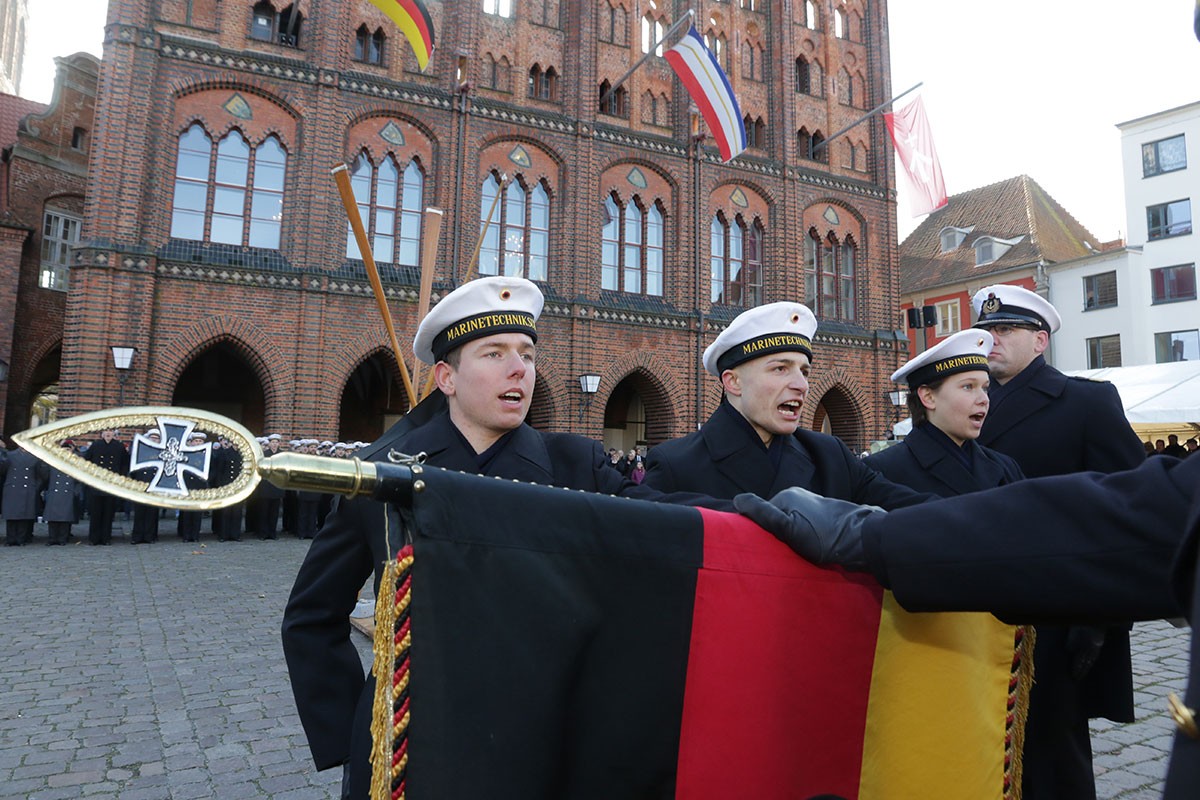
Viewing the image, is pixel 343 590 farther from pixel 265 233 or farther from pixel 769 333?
pixel 265 233

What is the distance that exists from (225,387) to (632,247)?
11521 millimetres

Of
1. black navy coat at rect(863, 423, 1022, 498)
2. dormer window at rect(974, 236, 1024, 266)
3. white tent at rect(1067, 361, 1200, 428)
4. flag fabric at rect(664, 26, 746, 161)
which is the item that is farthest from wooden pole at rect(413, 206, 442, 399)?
dormer window at rect(974, 236, 1024, 266)

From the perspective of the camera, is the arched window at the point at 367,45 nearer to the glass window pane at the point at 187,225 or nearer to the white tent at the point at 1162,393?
the glass window pane at the point at 187,225

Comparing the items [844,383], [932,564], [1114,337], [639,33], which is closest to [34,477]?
[932,564]

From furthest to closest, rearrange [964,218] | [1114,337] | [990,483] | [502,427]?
[964,218] → [1114,337] → [990,483] → [502,427]

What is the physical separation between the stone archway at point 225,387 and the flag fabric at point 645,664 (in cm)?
1994

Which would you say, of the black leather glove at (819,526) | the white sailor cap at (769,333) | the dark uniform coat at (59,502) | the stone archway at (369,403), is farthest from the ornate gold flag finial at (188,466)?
the stone archway at (369,403)

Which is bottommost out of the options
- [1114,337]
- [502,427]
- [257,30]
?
[502,427]

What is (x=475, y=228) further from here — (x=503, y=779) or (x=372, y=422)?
(x=503, y=779)

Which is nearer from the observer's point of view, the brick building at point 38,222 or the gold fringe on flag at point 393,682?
the gold fringe on flag at point 393,682

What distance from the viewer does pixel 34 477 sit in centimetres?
1205

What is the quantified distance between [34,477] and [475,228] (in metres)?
10.1

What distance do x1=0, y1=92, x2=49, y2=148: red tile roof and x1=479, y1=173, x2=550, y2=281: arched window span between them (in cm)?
1486

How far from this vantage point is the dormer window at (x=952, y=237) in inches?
1335
